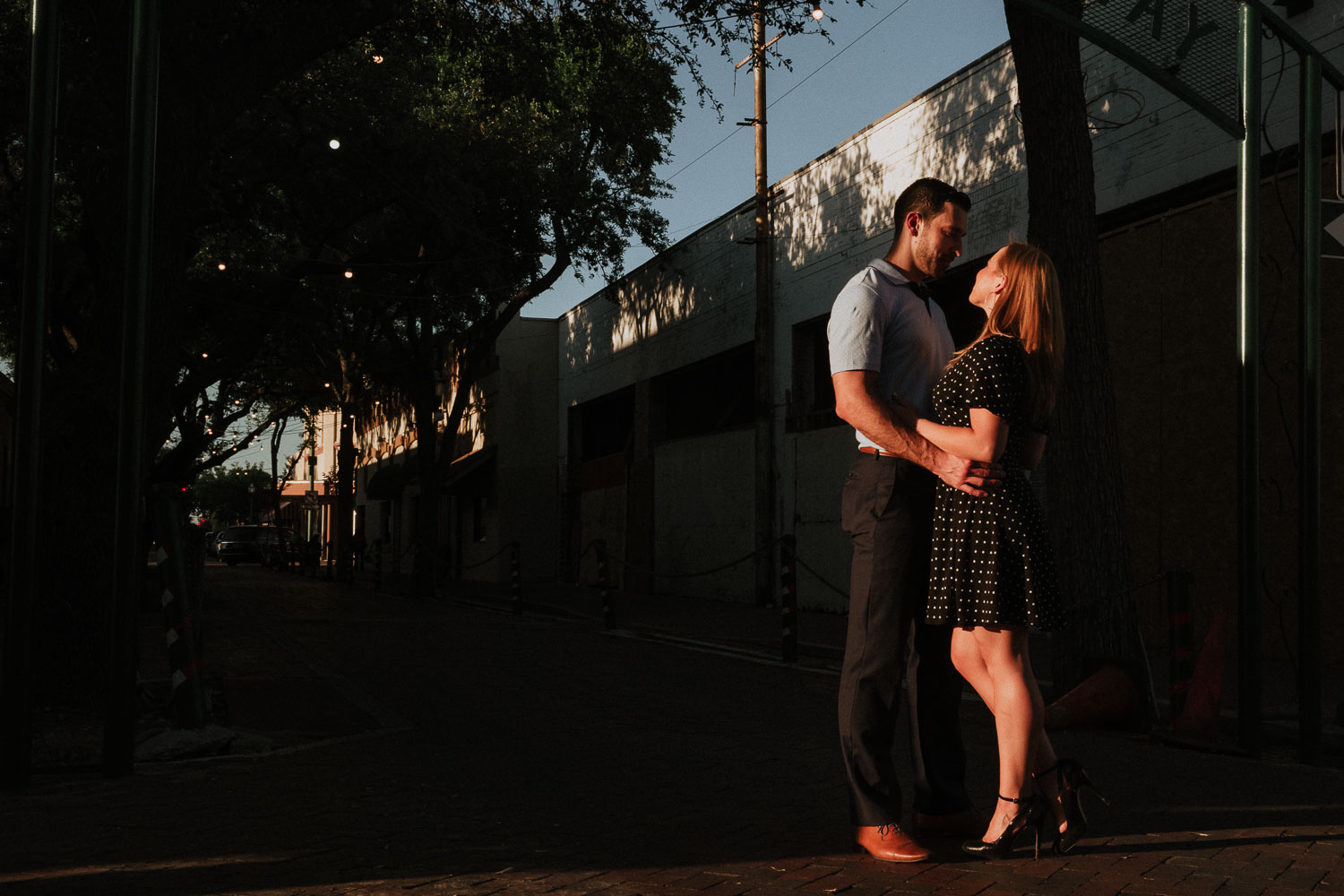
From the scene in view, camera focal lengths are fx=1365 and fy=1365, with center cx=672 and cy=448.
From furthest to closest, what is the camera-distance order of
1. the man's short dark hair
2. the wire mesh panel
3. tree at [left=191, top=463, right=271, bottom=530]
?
tree at [left=191, top=463, right=271, bottom=530], the wire mesh panel, the man's short dark hair

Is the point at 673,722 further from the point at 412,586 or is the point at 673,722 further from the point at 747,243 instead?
the point at 412,586

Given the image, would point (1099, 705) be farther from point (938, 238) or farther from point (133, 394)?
point (133, 394)

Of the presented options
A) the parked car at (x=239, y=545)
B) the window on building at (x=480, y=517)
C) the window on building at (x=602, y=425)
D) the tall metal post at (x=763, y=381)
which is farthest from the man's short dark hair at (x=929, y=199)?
the parked car at (x=239, y=545)

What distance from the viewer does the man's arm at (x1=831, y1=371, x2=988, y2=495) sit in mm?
3877

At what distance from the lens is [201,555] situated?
34.1 feet

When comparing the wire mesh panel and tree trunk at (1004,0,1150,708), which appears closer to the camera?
the wire mesh panel

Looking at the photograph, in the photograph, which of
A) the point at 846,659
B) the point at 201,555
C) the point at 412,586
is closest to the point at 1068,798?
the point at 846,659

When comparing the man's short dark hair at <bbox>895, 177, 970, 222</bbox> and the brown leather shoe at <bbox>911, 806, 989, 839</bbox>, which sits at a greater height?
the man's short dark hair at <bbox>895, 177, 970, 222</bbox>

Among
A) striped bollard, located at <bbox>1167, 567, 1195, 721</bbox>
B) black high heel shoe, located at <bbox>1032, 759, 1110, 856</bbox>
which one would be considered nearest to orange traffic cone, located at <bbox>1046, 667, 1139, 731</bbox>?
striped bollard, located at <bbox>1167, 567, 1195, 721</bbox>

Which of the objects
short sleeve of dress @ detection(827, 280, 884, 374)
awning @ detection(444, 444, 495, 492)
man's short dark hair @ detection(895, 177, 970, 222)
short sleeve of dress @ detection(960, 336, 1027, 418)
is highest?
awning @ detection(444, 444, 495, 492)

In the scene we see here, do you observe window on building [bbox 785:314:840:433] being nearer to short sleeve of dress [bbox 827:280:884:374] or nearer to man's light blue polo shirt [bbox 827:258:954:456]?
man's light blue polo shirt [bbox 827:258:954:456]

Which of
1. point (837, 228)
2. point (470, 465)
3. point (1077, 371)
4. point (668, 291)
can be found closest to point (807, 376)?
point (837, 228)

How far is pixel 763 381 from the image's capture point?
20656mm

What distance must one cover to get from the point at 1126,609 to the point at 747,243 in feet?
48.5
